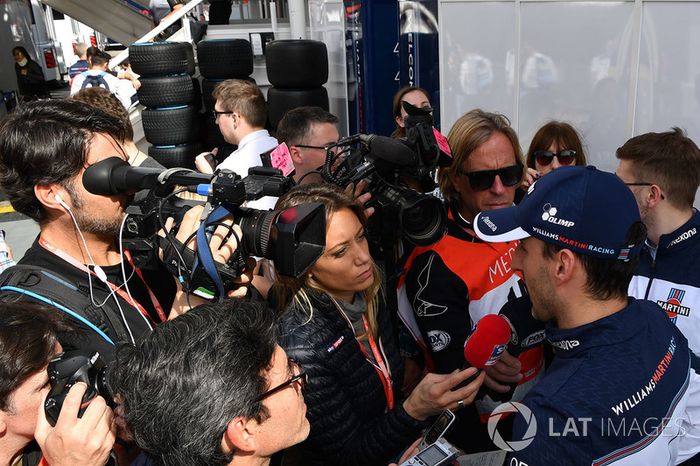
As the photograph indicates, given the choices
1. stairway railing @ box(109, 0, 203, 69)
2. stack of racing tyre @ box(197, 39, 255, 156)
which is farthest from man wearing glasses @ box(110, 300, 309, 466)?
stairway railing @ box(109, 0, 203, 69)

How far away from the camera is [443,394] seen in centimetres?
186

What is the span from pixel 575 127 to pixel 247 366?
2678 mm

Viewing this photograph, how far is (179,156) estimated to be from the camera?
7.56 m

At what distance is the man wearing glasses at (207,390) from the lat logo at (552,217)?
811mm

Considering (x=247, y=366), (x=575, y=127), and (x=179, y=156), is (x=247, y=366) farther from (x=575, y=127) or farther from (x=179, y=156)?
(x=179, y=156)

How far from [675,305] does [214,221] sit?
1.72 meters

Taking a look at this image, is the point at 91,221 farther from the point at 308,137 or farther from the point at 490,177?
the point at 308,137

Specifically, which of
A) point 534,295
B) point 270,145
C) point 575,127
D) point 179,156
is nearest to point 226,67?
point 179,156

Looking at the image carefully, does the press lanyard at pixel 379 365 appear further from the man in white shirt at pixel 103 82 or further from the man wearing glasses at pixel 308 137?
the man in white shirt at pixel 103 82

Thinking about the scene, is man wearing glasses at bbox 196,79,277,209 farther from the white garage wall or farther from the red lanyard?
the red lanyard

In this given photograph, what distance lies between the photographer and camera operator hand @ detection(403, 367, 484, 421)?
1.85 metres

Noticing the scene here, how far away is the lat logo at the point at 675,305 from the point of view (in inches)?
85.8

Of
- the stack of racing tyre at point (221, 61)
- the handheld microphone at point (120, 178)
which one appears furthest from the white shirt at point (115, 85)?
the handheld microphone at point (120, 178)

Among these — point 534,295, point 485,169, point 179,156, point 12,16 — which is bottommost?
point 179,156
